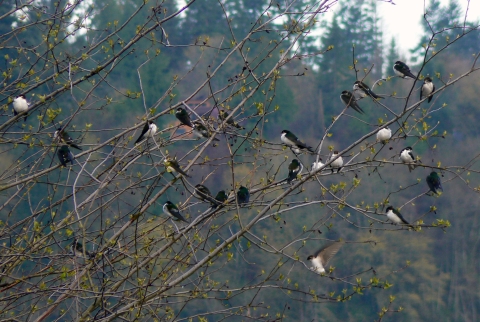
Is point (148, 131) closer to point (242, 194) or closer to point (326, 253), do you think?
point (242, 194)

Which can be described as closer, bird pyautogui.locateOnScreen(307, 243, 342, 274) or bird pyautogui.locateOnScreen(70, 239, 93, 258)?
bird pyautogui.locateOnScreen(70, 239, 93, 258)

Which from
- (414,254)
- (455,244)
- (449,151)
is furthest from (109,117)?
(449,151)

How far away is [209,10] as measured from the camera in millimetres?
33375

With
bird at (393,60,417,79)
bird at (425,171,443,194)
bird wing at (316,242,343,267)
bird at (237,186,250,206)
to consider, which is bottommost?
bird wing at (316,242,343,267)

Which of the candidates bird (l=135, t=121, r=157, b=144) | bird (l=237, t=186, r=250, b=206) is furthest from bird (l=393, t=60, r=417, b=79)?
bird (l=237, t=186, r=250, b=206)

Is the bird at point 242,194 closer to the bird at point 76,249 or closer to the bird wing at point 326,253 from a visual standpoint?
the bird at point 76,249

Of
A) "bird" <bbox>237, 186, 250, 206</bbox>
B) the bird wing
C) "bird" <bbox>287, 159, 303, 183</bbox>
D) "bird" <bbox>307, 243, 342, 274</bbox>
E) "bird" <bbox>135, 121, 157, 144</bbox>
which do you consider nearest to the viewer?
"bird" <bbox>135, 121, 157, 144</bbox>

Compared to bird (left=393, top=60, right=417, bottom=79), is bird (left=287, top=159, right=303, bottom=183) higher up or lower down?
higher up

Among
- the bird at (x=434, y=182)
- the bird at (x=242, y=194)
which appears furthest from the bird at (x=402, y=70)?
the bird at (x=242, y=194)

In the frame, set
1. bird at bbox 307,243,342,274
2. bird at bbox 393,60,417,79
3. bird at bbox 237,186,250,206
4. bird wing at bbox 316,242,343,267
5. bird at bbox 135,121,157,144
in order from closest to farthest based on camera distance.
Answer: bird at bbox 135,121,157,144 → bird at bbox 237,186,250,206 → bird at bbox 307,243,342,274 → bird wing at bbox 316,242,343,267 → bird at bbox 393,60,417,79

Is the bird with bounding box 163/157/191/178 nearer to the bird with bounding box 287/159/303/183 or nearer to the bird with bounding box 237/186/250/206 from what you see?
the bird with bounding box 237/186/250/206

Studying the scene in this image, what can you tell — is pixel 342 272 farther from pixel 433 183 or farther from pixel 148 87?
pixel 433 183

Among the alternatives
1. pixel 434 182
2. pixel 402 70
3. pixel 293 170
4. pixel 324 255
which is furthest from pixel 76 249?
pixel 402 70

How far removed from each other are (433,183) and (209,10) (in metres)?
27.2
